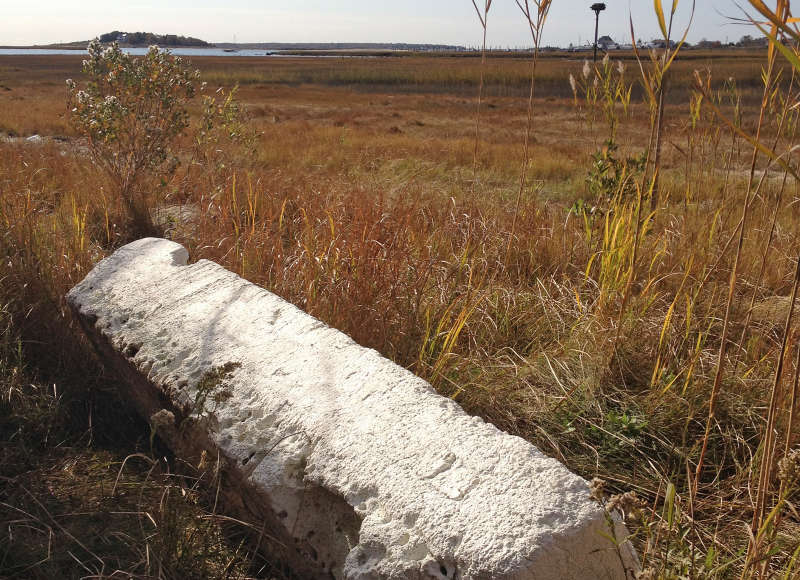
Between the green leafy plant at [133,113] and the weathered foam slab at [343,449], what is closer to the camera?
the weathered foam slab at [343,449]

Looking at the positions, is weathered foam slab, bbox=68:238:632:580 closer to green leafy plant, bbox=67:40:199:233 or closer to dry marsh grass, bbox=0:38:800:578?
dry marsh grass, bbox=0:38:800:578

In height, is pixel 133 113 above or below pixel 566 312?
above

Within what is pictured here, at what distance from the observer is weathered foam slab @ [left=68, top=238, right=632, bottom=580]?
122 cm

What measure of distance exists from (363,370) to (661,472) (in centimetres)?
104

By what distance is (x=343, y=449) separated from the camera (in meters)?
1.48

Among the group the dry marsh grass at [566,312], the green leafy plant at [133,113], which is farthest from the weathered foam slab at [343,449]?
the green leafy plant at [133,113]

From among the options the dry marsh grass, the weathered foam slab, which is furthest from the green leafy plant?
the weathered foam slab

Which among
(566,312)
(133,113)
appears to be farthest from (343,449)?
(133,113)

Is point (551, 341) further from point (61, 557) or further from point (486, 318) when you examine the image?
point (61, 557)

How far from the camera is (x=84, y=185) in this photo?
518 cm

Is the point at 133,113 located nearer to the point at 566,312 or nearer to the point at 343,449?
the point at 566,312

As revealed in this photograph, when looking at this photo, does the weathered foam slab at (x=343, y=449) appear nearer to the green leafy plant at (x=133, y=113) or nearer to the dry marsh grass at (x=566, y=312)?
the dry marsh grass at (x=566, y=312)

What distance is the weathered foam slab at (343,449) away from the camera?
122 cm

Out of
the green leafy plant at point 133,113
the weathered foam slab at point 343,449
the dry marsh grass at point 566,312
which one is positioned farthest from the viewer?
the green leafy plant at point 133,113
